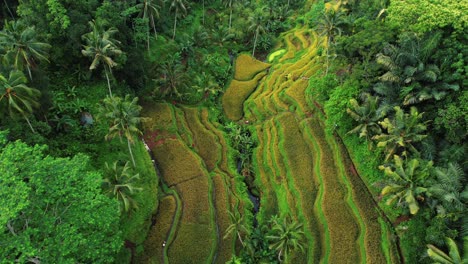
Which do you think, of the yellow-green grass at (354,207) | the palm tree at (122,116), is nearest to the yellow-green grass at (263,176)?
the yellow-green grass at (354,207)

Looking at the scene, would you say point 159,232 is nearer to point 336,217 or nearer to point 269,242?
point 269,242

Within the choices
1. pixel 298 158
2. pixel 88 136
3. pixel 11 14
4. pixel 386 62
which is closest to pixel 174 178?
pixel 88 136

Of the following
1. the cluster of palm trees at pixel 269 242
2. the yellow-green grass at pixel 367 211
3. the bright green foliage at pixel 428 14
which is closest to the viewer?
the cluster of palm trees at pixel 269 242

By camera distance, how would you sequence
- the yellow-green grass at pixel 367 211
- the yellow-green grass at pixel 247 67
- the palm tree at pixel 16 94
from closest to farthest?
1. the palm tree at pixel 16 94
2. the yellow-green grass at pixel 367 211
3. the yellow-green grass at pixel 247 67

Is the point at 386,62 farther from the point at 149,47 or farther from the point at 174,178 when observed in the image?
the point at 149,47

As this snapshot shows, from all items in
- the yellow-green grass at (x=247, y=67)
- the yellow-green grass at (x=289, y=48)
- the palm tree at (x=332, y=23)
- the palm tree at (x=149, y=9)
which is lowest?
the yellow-green grass at (x=247, y=67)

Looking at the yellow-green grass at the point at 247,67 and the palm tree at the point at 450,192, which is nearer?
the palm tree at the point at 450,192

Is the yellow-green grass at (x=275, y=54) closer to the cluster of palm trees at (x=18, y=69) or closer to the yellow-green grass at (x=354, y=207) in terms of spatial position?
the yellow-green grass at (x=354, y=207)
